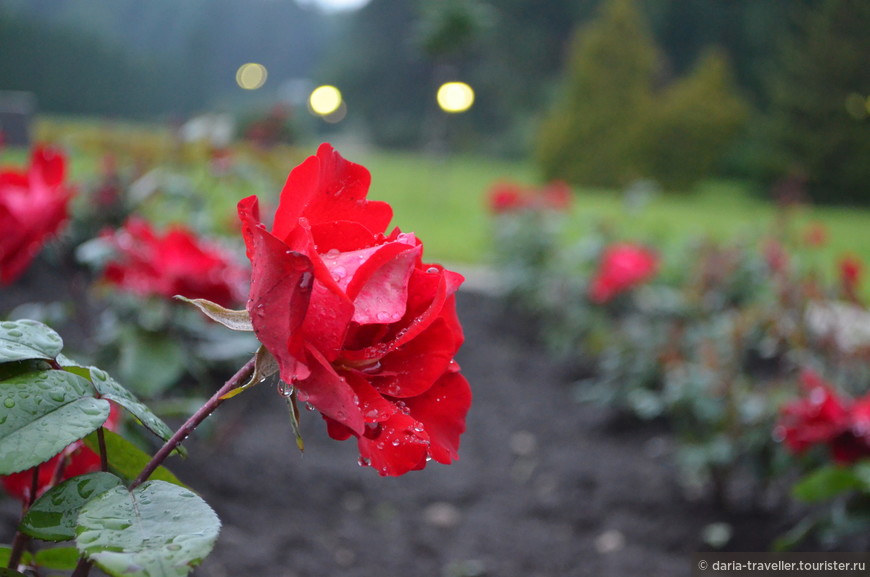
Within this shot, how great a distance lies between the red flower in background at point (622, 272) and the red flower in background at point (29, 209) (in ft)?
5.61

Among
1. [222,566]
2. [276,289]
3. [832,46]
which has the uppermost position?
[832,46]

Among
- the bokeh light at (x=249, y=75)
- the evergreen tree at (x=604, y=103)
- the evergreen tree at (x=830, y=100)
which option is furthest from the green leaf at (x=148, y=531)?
the bokeh light at (x=249, y=75)

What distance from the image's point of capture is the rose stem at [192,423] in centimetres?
28

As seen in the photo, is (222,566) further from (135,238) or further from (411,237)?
(411,237)

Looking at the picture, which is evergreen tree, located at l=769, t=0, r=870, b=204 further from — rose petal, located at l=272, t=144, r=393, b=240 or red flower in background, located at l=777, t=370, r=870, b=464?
rose petal, located at l=272, t=144, r=393, b=240

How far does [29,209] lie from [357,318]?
524 mm

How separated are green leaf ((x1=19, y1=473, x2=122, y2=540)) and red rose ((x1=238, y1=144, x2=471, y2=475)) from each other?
0.09 meters

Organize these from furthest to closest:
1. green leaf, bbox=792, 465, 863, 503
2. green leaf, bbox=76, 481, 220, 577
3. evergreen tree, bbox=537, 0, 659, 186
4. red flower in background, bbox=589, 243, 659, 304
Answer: evergreen tree, bbox=537, 0, 659, 186
red flower in background, bbox=589, 243, 659, 304
green leaf, bbox=792, 465, 863, 503
green leaf, bbox=76, 481, 220, 577

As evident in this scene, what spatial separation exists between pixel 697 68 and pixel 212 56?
5775 mm

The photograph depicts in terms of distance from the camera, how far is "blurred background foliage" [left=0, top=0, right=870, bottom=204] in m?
3.14

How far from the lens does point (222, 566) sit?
40.6 inches

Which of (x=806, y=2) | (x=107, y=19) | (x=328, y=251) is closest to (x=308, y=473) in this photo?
(x=328, y=251)

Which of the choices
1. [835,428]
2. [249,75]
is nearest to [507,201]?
[835,428]

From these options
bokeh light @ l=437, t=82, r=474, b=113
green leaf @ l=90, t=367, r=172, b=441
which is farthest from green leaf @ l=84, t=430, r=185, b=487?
bokeh light @ l=437, t=82, r=474, b=113
